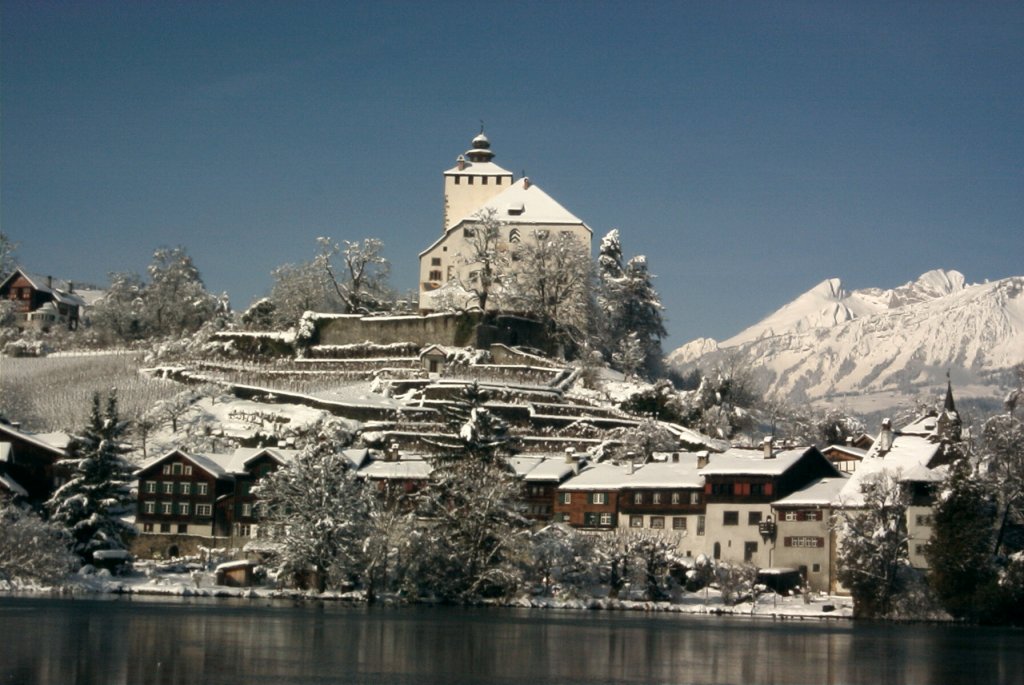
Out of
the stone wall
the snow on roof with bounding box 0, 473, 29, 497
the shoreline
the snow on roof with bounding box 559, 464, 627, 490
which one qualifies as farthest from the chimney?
the snow on roof with bounding box 0, 473, 29, 497

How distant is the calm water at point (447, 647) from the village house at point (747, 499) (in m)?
15.7

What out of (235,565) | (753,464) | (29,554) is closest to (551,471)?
(753,464)

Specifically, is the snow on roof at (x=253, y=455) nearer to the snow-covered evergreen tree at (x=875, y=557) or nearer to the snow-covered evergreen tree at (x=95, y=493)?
the snow-covered evergreen tree at (x=95, y=493)

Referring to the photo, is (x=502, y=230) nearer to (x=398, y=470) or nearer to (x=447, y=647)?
(x=398, y=470)

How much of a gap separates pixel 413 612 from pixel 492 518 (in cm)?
621

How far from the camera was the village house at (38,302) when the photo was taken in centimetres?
14738

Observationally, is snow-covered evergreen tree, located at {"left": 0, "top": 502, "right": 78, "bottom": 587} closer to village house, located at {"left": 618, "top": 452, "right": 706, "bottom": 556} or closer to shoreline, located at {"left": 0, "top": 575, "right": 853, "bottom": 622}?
shoreline, located at {"left": 0, "top": 575, "right": 853, "bottom": 622}

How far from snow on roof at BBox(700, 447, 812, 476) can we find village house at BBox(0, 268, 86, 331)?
74.2m

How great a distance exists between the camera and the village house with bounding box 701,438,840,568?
86.3m

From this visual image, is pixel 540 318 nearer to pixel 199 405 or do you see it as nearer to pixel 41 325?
pixel 199 405

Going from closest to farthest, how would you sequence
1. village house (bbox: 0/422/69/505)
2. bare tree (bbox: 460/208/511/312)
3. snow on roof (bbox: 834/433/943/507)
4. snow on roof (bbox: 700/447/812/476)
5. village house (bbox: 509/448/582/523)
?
snow on roof (bbox: 834/433/943/507) → snow on roof (bbox: 700/447/812/476) → village house (bbox: 0/422/69/505) → village house (bbox: 509/448/582/523) → bare tree (bbox: 460/208/511/312)

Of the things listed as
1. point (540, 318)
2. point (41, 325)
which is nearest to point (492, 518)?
point (540, 318)

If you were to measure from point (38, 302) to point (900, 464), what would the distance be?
92.6m

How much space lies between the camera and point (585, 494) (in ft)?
302
